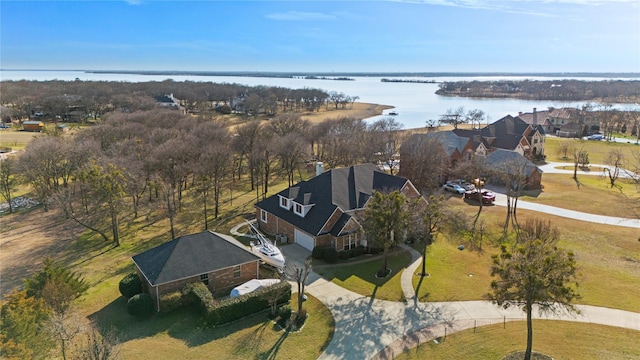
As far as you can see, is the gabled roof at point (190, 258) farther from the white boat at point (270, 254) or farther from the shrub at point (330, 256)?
the shrub at point (330, 256)

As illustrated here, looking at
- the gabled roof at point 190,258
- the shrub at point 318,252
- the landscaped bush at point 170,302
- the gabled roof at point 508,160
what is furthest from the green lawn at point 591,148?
the landscaped bush at point 170,302

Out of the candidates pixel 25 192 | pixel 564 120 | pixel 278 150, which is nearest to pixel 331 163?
pixel 278 150

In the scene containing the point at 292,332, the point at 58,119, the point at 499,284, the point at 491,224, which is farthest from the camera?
the point at 58,119

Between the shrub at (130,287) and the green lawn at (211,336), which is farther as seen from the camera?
the shrub at (130,287)

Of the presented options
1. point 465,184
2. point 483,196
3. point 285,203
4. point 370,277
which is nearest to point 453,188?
point 465,184

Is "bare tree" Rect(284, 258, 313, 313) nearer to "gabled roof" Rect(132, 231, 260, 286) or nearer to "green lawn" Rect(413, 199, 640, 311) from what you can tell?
"gabled roof" Rect(132, 231, 260, 286)

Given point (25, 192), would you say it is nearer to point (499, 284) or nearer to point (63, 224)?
point (63, 224)
